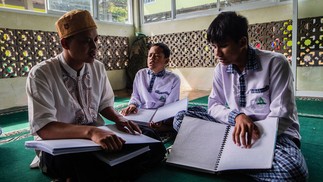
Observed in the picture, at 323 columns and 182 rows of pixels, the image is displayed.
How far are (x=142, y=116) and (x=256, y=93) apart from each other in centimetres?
85

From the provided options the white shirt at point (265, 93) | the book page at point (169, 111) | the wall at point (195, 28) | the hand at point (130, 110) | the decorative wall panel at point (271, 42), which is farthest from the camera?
the wall at point (195, 28)

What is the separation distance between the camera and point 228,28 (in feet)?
3.79

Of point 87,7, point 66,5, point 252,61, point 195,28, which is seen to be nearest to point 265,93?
point 252,61

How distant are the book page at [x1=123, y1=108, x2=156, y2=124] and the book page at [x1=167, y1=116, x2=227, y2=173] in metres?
0.46

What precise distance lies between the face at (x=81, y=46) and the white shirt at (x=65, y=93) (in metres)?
0.06

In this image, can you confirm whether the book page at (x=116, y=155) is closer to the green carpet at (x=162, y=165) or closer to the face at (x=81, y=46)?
the green carpet at (x=162, y=165)

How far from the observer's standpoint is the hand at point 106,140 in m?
0.95

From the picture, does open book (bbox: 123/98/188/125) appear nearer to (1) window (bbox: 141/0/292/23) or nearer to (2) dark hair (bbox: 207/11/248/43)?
(2) dark hair (bbox: 207/11/248/43)

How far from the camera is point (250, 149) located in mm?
1060

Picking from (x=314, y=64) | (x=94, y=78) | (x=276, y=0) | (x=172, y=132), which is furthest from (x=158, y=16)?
(x=94, y=78)

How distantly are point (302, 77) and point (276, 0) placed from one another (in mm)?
1118

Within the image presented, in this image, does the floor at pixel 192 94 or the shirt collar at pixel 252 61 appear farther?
the floor at pixel 192 94

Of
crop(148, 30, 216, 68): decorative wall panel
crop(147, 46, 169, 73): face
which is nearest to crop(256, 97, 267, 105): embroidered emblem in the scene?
crop(147, 46, 169, 73): face

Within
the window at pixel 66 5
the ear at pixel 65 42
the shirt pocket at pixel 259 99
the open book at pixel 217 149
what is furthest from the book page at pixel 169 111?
the window at pixel 66 5
